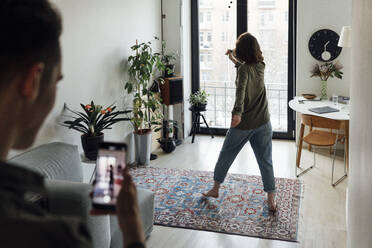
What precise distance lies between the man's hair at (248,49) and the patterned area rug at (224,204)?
4.22 feet

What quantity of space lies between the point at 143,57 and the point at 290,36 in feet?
7.39

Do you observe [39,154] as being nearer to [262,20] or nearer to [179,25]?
[179,25]

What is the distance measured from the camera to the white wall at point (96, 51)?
164 inches

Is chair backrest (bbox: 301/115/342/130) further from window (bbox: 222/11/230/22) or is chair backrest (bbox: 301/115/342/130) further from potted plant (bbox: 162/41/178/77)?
window (bbox: 222/11/230/22)

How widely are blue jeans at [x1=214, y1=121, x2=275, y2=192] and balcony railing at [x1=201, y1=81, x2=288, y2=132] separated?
2.80 meters

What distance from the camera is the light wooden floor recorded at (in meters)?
3.60

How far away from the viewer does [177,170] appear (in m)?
5.30

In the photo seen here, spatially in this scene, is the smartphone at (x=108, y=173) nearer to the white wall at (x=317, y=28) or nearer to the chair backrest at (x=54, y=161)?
the chair backrest at (x=54, y=161)

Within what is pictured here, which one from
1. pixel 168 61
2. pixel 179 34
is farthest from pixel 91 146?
pixel 179 34

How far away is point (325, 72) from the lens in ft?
19.1

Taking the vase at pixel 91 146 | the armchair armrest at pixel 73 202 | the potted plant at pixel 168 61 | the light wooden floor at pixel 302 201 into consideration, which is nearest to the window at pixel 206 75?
the potted plant at pixel 168 61

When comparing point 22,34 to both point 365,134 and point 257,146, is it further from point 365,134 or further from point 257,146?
point 257,146

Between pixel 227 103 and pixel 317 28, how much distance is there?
173 cm

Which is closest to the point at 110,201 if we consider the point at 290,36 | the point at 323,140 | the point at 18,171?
the point at 18,171
